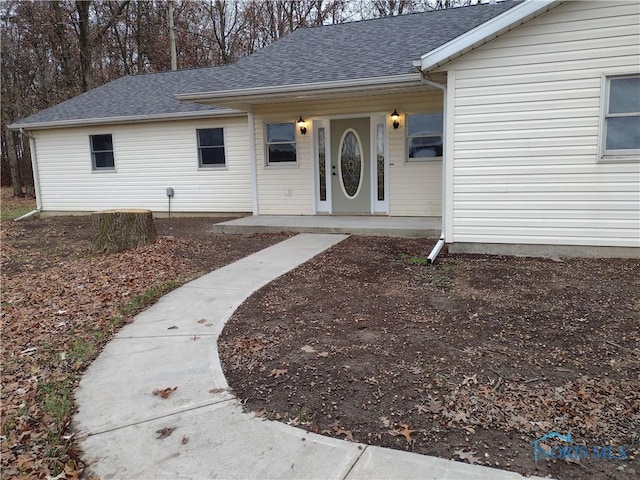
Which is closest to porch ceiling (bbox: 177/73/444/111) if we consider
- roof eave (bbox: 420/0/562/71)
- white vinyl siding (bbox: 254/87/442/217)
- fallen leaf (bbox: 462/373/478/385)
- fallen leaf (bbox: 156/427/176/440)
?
white vinyl siding (bbox: 254/87/442/217)

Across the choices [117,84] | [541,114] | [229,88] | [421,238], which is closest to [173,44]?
[117,84]

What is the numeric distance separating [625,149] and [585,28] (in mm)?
1639

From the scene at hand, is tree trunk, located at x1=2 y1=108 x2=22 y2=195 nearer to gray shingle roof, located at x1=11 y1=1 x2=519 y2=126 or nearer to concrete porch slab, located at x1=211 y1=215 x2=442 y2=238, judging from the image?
gray shingle roof, located at x1=11 y1=1 x2=519 y2=126

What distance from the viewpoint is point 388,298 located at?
4711 mm

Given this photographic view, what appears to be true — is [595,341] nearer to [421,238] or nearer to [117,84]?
[421,238]

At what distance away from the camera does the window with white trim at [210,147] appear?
11.8 metres

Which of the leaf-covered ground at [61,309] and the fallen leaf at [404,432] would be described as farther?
the leaf-covered ground at [61,309]

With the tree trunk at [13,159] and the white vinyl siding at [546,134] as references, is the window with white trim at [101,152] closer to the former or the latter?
the tree trunk at [13,159]

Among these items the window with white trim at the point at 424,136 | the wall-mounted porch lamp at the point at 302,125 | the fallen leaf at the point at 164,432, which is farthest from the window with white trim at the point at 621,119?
the fallen leaf at the point at 164,432

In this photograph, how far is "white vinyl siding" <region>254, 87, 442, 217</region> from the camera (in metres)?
9.32

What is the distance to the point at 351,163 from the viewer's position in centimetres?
998

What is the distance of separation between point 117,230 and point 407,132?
5.92m

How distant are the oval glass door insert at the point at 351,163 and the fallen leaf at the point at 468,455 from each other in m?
8.10

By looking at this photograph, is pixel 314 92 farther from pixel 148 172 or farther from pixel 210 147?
pixel 148 172
